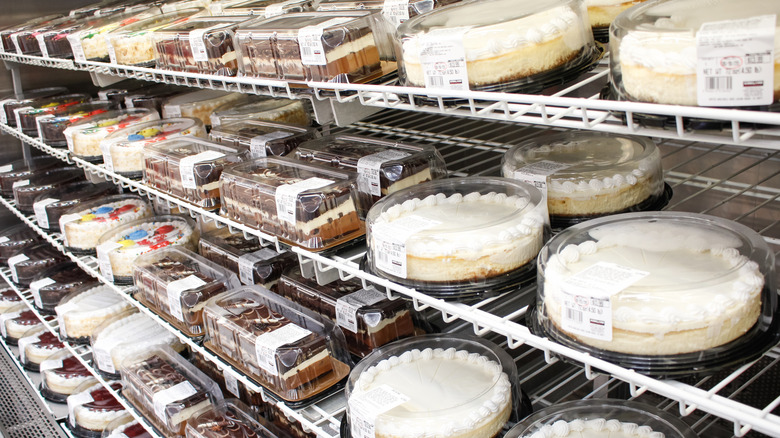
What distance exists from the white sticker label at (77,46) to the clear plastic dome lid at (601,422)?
7.77 ft

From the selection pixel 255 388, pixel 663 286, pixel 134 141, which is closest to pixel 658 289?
pixel 663 286

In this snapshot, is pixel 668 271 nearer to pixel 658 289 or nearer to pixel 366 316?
pixel 658 289

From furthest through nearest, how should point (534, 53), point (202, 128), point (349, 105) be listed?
1. point (202, 128)
2. point (349, 105)
3. point (534, 53)

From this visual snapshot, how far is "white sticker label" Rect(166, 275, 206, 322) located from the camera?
7.37ft

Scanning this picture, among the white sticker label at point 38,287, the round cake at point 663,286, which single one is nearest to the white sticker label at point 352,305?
the round cake at point 663,286

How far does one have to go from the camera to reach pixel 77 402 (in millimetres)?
2941

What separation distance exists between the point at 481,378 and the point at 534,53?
72 centimetres

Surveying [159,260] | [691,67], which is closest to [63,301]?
[159,260]

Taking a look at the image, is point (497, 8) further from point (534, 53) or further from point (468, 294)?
point (468, 294)

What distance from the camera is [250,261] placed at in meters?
2.37

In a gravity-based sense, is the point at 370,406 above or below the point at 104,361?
above

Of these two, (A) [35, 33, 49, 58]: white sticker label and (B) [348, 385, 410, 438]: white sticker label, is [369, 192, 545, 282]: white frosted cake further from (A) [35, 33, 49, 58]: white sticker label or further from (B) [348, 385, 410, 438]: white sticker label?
(A) [35, 33, 49, 58]: white sticker label

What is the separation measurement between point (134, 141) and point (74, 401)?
1.18 m

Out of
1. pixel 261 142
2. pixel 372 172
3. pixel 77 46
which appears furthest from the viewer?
pixel 77 46
